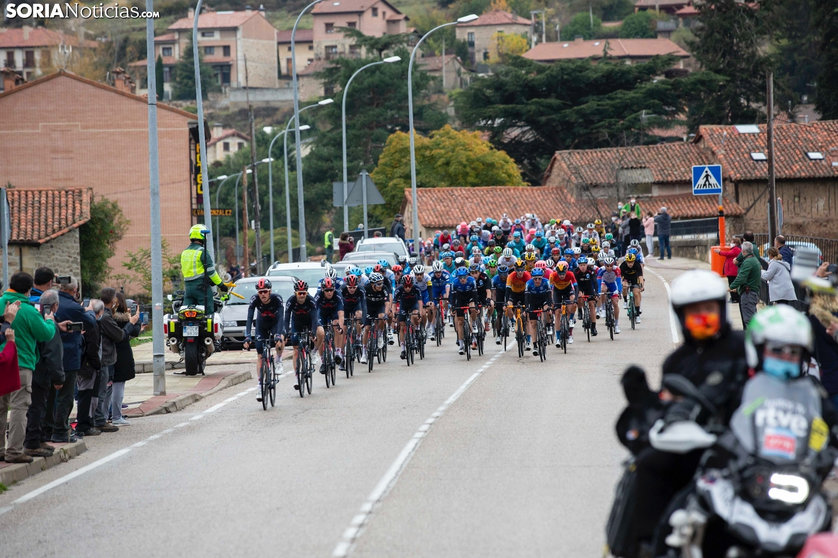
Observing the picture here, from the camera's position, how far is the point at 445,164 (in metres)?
86.1

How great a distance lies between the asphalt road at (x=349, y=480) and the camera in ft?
31.3

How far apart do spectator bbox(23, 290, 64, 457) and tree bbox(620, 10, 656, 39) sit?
150047 mm

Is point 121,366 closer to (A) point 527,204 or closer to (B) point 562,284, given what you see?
(B) point 562,284

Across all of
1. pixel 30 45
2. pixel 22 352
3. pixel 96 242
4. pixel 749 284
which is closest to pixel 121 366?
pixel 22 352

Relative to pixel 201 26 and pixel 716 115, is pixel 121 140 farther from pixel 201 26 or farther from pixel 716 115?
pixel 201 26

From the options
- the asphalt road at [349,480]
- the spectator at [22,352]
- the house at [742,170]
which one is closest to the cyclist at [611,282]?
the asphalt road at [349,480]

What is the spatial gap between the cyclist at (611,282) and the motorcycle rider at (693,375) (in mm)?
21922

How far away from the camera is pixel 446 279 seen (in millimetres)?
27625

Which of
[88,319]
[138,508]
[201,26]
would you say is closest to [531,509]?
[138,508]

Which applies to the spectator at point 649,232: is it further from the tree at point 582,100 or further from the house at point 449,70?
the house at point 449,70

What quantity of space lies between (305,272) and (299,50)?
139m

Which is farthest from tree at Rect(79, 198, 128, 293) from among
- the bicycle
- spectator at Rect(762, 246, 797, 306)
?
spectator at Rect(762, 246, 797, 306)

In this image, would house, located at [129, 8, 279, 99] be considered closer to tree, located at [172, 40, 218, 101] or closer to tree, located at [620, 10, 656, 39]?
tree, located at [172, 40, 218, 101]

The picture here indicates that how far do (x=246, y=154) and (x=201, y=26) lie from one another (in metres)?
47.5
